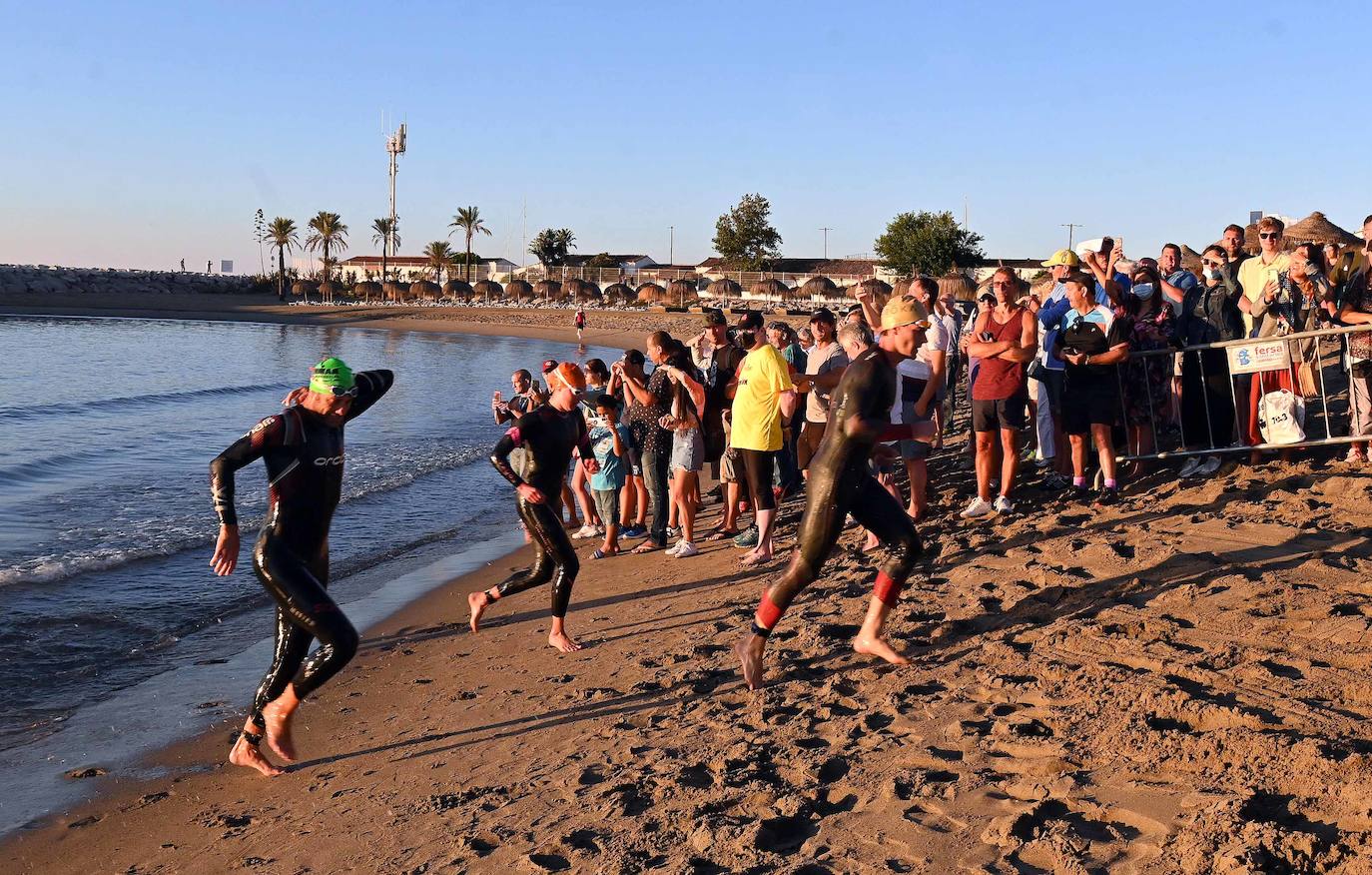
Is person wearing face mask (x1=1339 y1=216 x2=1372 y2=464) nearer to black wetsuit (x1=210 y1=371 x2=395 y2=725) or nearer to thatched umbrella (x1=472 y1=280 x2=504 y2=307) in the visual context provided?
black wetsuit (x1=210 y1=371 x2=395 y2=725)

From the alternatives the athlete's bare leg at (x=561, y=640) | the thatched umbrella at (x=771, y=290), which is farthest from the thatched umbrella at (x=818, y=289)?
the athlete's bare leg at (x=561, y=640)

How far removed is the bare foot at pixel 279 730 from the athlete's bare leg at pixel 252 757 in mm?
70

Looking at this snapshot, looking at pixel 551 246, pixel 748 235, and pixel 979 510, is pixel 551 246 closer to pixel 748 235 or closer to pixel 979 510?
pixel 748 235

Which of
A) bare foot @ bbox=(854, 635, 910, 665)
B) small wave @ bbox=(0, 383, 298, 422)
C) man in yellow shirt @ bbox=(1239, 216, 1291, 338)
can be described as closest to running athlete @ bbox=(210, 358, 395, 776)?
bare foot @ bbox=(854, 635, 910, 665)

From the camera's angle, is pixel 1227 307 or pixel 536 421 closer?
pixel 536 421

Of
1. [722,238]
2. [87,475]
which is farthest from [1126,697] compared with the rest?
[722,238]

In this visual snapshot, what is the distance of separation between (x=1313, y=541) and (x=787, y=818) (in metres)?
4.56

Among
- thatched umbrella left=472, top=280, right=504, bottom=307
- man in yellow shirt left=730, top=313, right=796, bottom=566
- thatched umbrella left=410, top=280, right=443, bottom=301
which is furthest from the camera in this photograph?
thatched umbrella left=410, top=280, right=443, bottom=301

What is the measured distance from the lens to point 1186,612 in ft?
19.4

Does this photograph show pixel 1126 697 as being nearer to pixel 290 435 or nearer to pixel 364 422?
pixel 290 435

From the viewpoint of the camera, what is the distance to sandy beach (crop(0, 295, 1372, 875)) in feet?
12.8

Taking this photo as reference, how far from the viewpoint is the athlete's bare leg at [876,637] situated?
587 centimetres

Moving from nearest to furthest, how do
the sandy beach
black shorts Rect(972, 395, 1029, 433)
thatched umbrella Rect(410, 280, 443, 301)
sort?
1. the sandy beach
2. black shorts Rect(972, 395, 1029, 433)
3. thatched umbrella Rect(410, 280, 443, 301)

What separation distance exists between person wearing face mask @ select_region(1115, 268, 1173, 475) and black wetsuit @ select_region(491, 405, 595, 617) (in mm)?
4982
